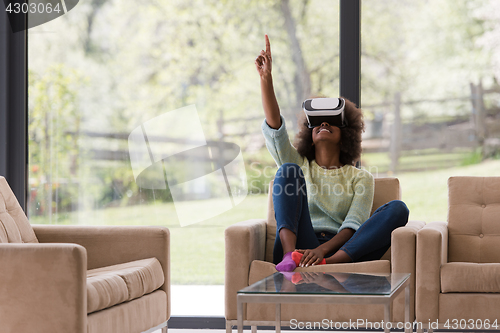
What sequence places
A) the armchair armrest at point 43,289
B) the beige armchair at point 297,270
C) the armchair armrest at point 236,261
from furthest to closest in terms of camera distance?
the armchair armrest at point 236,261
the beige armchair at point 297,270
the armchair armrest at point 43,289

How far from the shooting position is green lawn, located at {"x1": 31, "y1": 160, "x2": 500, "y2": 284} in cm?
301

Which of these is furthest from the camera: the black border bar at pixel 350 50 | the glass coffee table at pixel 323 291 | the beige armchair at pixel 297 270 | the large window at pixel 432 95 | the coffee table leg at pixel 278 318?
Answer: the black border bar at pixel 350 50

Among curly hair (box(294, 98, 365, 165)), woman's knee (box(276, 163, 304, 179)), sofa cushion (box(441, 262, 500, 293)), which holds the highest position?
curly hair (box(294, 98, 365, 165))

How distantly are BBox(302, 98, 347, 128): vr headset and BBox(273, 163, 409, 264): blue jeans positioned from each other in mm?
507

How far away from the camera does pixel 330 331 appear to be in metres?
2.80

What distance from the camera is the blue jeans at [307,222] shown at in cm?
224

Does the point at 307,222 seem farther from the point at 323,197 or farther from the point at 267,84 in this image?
the point at 267,84

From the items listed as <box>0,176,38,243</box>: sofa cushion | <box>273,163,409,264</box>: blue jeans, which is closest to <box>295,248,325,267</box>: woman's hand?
<box>273,163,409,264</box>: blue jeans

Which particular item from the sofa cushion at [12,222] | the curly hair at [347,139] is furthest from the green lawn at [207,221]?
the sofa cushion at [12,222]

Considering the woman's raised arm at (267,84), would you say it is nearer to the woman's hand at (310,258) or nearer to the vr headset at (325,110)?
the vr headset at (325,110)

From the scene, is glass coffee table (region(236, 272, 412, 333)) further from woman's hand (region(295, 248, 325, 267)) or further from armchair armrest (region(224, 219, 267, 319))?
armchair armrest (region(224, 219, 267, 319))

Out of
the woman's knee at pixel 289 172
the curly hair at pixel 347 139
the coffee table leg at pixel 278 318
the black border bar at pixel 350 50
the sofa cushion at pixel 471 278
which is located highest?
the black border bar at pixel 350 50

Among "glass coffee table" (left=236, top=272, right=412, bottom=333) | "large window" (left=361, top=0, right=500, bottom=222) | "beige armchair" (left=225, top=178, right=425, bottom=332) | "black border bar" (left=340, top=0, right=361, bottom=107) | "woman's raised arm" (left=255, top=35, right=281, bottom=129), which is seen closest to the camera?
"glass coffee table" (left=236, top=272, right=412, bottom=333)

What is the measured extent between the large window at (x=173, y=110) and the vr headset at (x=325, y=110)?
41 centimetres
